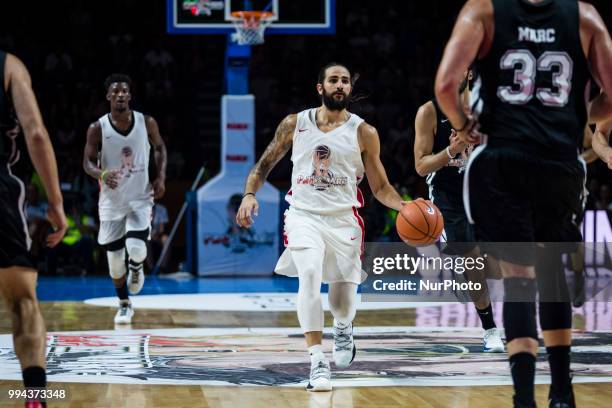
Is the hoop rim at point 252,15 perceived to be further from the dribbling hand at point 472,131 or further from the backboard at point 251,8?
the dribbling hand at point 472,131

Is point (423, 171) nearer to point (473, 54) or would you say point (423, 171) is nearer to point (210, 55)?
point (473, 54)

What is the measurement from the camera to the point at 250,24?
15.4 metres

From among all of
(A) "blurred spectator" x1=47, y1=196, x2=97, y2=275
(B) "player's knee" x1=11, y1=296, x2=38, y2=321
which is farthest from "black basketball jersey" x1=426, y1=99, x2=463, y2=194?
(A) "blurred spectator" x1=47, y1=196, x2=97, y2=275

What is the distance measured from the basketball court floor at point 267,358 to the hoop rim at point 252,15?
503cm

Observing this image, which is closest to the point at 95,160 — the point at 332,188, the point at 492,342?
the point at 332,188

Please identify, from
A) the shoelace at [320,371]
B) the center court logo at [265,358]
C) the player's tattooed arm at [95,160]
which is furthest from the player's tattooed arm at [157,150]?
the shoelace at [320,371]

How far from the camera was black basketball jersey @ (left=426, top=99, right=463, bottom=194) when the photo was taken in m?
8.03

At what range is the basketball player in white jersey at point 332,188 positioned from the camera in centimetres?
670

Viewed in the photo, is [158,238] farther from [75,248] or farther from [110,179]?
[110,179]

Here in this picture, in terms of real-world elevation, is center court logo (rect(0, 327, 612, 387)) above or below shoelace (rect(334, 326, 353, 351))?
below

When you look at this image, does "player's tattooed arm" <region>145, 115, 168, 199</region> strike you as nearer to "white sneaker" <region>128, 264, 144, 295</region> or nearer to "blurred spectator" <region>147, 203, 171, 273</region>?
"white sneaker" <region>128, 264, 144, 295</region>

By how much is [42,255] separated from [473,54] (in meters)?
13.2

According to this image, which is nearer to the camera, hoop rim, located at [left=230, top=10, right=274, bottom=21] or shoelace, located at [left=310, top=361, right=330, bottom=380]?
shoelace, located at [left=310, top=361, right=330, bottom=380]

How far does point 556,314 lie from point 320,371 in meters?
1.94
